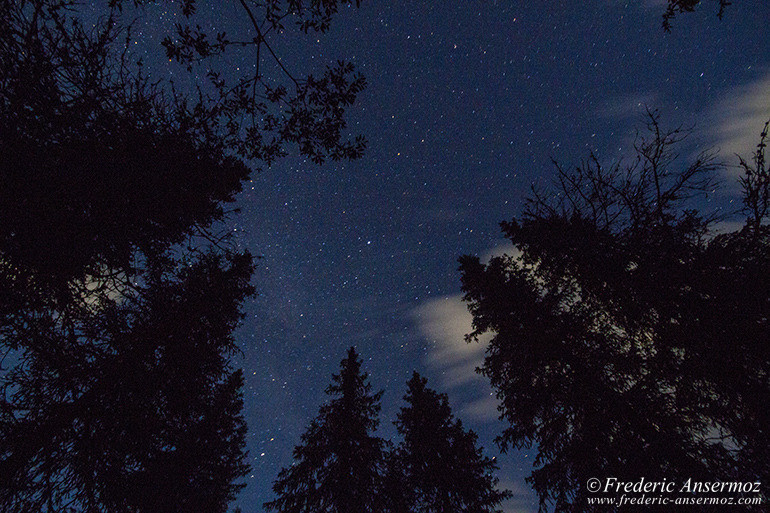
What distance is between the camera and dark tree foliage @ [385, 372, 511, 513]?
10734mm

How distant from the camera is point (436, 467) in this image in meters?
11.2

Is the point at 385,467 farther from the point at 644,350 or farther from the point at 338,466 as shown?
the point at 644,350

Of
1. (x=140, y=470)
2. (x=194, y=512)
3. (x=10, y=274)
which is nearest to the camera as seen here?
(x=10, y=274)

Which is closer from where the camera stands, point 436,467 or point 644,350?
point 644,350

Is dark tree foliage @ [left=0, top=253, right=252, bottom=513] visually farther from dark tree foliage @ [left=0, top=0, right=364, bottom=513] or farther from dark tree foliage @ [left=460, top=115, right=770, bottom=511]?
dark tree foliage @ [left=460, top=115, right=770, bottom=511]

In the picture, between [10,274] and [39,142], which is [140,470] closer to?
[10,274]

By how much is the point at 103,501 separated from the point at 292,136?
22.7 feet

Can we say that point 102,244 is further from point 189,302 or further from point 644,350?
point 644,350

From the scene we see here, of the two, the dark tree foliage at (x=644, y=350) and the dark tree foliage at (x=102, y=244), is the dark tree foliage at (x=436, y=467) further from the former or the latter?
the dark tree foliage at (x=102, y=244)

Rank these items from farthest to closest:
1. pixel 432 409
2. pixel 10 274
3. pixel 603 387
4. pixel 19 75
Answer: pixel 432 409 → pixel 603 387 → pixel 10 274 → pixel 19 75

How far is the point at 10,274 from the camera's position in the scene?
355cm

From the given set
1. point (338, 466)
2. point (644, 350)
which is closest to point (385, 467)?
point (338, 466)

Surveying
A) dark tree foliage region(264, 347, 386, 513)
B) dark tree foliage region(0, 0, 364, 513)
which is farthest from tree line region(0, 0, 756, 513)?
dark tree foliage region(264, 347, 386, 513)

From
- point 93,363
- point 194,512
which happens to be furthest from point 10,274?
point 194,512
